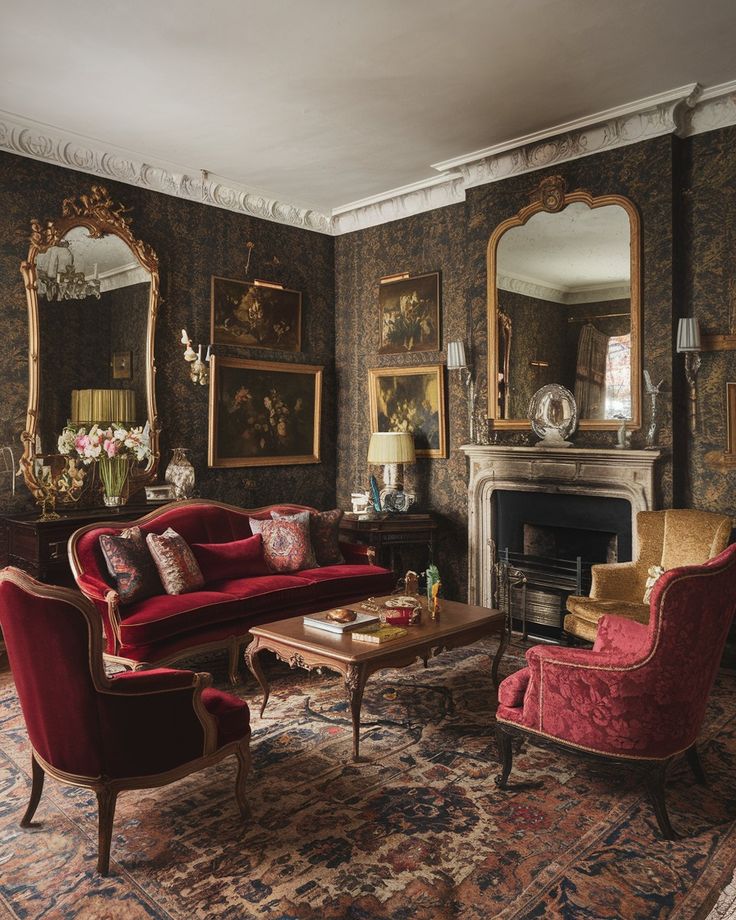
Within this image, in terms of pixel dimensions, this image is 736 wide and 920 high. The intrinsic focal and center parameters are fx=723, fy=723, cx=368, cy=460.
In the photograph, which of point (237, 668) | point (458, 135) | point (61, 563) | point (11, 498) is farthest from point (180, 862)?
point (458, 135)

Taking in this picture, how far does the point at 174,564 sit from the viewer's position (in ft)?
16.6

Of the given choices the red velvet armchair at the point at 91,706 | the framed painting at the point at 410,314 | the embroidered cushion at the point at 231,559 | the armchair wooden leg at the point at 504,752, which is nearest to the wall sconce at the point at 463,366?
the framed painting at the point at 410,314

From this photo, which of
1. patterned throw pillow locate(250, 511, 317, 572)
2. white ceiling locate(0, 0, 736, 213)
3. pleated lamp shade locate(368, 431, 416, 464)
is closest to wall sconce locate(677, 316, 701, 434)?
white ceiling locate(0, 0, 736, 213)

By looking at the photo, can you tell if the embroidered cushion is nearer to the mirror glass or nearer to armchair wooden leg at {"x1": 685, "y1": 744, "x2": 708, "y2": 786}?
the mirror glass

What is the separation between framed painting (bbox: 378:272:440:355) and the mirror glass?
7.76 feet

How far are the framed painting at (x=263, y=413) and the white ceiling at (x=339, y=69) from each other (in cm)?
199

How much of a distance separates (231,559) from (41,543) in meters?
1.35

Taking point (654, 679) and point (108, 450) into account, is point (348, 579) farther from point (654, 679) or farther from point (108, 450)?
point (654, 679)

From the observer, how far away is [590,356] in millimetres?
5781

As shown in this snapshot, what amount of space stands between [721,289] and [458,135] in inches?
93.3

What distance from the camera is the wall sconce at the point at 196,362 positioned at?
21.4ft

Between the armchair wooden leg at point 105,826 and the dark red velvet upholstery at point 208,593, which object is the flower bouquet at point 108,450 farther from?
the armchair wooden leg at point 105,826

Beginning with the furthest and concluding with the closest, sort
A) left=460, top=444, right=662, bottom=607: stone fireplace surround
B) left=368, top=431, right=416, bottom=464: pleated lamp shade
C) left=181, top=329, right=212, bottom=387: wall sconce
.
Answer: left=368, top=431, right=416, bottom=464: pleated lamp shade → left=181, top=329, right=212, bottom=387: wall sconce → left=460, top=444, right=662, bottom=607: stone fireplace surround

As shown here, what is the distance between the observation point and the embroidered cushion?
5492 millimetres
